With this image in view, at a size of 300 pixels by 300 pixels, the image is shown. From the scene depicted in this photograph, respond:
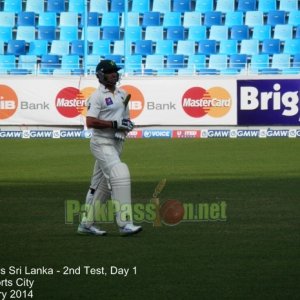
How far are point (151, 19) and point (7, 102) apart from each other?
13445 millimetres

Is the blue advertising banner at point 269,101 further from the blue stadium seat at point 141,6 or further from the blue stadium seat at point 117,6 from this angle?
the blue stadium seat at point 117,6

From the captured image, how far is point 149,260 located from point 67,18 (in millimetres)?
42740

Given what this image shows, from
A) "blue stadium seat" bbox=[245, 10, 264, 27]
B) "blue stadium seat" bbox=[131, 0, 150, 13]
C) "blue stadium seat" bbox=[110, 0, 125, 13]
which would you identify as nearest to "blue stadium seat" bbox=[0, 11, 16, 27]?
"blue stadium seat" bbox=[110, 0, 125, 13]

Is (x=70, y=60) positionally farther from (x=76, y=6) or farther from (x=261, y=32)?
(x=261, y=32)

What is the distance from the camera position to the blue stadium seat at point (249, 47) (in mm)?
52500

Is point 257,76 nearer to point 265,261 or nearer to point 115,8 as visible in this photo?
point 115,8

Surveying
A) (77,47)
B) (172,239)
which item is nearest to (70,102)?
(77,47)

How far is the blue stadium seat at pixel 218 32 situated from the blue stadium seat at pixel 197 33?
33 centimetres

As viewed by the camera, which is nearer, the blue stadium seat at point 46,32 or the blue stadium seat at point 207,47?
the blue stadium seat at point 207,47

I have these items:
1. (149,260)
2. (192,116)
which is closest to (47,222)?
(149,260)

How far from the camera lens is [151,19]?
5356 cm

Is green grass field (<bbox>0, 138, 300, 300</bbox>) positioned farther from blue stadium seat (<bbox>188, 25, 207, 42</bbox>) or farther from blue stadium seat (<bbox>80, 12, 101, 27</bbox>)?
blue stadium seat (<bbox>80, 12, 101, 27</bbox>)

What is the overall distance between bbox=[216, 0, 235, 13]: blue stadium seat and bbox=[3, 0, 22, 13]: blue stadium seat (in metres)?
9.15

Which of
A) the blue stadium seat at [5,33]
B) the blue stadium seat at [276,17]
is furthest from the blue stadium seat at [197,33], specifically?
the blue stadium seat at [5,33]
